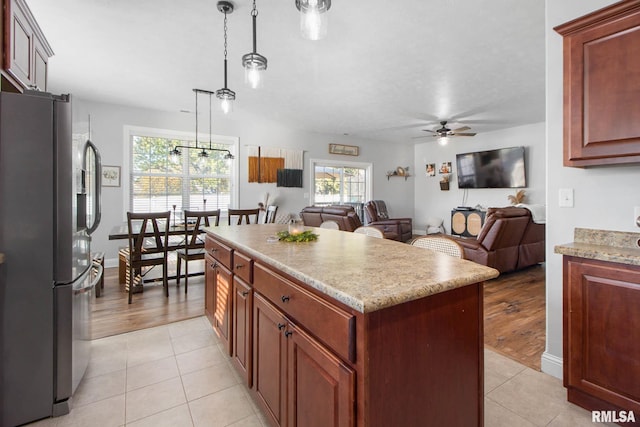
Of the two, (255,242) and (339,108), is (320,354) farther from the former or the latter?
(339,108)

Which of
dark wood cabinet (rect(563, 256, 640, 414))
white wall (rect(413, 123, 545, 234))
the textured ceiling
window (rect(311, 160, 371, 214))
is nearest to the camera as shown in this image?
dark wood cabinet (rect(563, 256, 640, 414))

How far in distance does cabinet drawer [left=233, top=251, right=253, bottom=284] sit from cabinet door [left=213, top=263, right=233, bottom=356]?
153 mm

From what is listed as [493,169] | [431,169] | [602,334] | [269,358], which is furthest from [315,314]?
[431,169]

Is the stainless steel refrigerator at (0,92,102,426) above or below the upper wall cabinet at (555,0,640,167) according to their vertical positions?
below

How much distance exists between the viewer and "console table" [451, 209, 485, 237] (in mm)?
6942

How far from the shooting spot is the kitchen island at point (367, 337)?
88 centimetres

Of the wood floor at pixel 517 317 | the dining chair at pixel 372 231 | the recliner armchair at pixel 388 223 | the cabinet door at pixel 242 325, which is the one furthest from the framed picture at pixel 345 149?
the cabinet door at pixel 242 325

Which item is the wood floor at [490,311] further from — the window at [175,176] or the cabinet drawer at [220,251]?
the window at [175,176]

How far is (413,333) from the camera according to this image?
96 cm

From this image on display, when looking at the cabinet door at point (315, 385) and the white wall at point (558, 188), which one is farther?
the white wall at point (558, 188)

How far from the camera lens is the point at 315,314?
1.03 m

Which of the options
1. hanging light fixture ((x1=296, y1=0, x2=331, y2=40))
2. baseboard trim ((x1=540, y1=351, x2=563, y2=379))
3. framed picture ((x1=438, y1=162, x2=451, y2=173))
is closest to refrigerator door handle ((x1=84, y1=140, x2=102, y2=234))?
hanging light fixture ((x1=296, y1=0, x2=331, y2=40))

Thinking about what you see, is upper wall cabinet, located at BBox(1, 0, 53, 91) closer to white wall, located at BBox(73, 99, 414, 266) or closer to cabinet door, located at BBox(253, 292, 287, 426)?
cabinet door, located at BBox(253, 292, 287, 426)

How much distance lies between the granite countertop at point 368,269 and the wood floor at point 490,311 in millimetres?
1508
